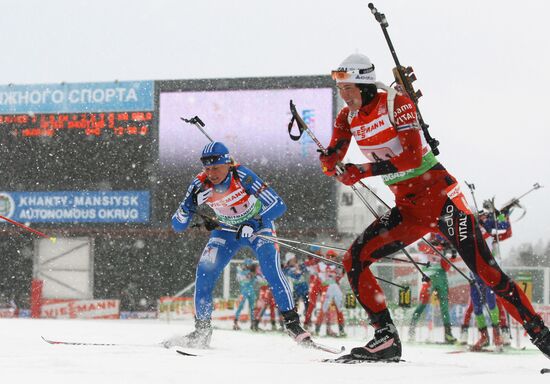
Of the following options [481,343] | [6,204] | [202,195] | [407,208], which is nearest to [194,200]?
[202,195]

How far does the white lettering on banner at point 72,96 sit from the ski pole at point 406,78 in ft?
58.4

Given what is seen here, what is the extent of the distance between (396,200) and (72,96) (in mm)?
19439

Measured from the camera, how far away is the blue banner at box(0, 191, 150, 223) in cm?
2261

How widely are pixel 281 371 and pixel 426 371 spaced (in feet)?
2.91

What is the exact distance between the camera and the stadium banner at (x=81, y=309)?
22.5 metres

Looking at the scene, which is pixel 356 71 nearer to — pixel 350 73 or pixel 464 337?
pixel 350 73

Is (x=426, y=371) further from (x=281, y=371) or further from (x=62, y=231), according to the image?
(x=62, y=231)

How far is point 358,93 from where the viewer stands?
5.27 m

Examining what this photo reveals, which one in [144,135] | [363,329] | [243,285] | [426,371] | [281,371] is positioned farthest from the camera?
[144,135]

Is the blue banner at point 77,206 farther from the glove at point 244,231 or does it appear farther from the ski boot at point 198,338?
the glove at point 244,231

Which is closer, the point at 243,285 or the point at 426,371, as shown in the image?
the point at 426,371

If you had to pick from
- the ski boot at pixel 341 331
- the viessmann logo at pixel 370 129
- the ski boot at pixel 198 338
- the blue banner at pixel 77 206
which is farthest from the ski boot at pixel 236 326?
the viessmann logo at pixel 370 129

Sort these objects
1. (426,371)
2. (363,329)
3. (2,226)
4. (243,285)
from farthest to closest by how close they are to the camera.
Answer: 1. (2,226)
2. (243,285)
3. (363,329)
4. (426,371)

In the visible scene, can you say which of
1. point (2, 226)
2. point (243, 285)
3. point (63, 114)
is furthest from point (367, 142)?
point (2, 226)
